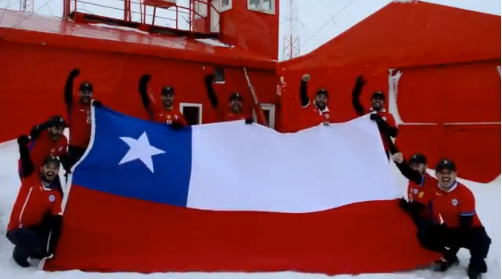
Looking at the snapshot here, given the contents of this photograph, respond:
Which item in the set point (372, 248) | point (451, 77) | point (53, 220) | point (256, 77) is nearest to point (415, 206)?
point (372, 248)

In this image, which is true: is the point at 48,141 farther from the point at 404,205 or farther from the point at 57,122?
the point at 404,205

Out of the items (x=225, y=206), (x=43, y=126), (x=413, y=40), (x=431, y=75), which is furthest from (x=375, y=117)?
(x=43, y=126)

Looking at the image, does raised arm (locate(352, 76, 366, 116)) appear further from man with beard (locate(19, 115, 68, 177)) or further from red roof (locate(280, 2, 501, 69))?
man with beard (locate(19, 115, 68, 177))

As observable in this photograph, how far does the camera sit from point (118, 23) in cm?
1188

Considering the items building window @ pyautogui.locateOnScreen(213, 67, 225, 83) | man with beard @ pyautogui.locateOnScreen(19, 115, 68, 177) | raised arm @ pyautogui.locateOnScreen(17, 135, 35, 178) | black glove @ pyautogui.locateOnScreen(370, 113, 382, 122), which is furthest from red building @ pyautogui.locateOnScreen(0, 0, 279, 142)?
black glove @ pyautogui.locateOnScreen(370, 113, 382, 122)

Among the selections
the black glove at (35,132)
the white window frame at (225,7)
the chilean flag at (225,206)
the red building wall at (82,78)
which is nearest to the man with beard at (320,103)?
the chilean flag at (225,206)

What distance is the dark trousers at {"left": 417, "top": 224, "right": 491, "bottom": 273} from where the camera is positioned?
4.55 meters

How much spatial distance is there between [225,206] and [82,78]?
4.86 meters

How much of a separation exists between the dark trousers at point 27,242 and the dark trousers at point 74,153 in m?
1.30

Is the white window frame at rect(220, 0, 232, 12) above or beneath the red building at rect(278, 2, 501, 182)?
above

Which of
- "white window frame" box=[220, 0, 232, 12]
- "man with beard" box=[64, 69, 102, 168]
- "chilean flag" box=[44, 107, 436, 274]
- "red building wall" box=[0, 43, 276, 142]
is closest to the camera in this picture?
"chilean flag" box=[44, 107, 436, 274]

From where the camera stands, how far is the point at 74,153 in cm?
590

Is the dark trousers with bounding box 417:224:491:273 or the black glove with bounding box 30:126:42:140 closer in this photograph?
the dark trousers with bounding box 417:224:491:273

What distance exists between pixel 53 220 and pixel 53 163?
50cm
